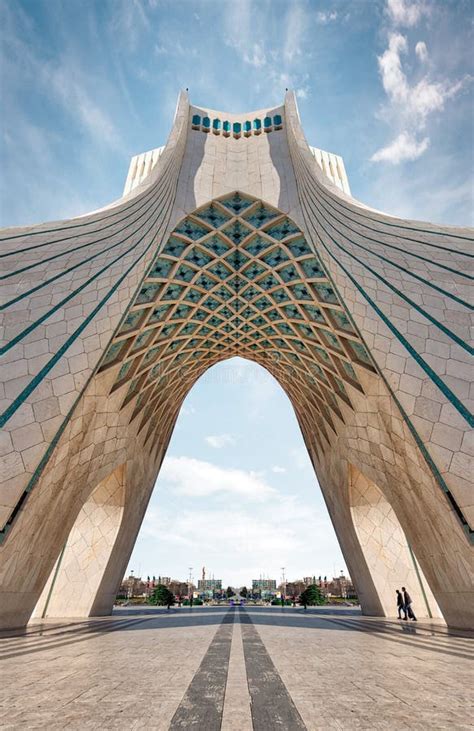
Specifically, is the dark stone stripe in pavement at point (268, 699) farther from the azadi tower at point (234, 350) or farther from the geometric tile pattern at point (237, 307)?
the geometric tile pattern at point (237, 307)

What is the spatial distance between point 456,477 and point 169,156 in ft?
49.5

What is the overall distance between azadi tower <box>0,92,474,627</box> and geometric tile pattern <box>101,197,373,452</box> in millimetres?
85

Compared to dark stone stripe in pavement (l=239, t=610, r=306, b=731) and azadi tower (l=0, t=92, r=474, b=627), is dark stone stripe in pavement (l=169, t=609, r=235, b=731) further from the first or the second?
azadi tower (l=0, t=92, r=474, b=627)

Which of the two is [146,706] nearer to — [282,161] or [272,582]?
[282,161]

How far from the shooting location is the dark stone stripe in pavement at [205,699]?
9.21 ft

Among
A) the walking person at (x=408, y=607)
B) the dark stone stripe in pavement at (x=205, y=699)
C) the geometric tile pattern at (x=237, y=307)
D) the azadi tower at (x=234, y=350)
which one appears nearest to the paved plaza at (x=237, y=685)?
the dark stone stripe in pavement at (x=205, y=699)

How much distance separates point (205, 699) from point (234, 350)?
17.1m

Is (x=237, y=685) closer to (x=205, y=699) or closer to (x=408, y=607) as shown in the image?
(x=205, y=699)

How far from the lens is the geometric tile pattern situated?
13406 millimetres

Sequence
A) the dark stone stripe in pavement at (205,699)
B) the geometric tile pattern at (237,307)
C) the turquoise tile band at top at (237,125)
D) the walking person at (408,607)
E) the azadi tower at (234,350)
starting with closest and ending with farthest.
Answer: the dark stone stripe in pavement at (205,699) < the azadi tower at (234,350) < the walking person at (408,607) < the geometric tile pattern at (237,307) < the turquoise tile band at top at (237,125)

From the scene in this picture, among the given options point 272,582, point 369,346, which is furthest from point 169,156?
point 272,582

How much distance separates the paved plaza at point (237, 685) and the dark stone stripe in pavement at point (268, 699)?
11 mm

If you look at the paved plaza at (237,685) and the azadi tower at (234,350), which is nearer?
the paved plaza at (237,685)

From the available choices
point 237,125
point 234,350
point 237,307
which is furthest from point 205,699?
point 237,125
